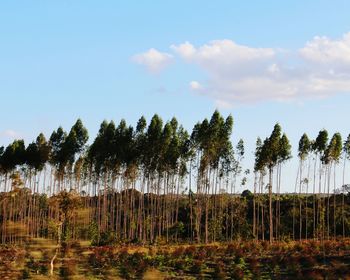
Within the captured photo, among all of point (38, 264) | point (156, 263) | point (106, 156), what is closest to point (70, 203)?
point (38, 264)

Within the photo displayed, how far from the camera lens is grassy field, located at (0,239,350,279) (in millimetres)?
28406

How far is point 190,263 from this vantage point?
116 feet

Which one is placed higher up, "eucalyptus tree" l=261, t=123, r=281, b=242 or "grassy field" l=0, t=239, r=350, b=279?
"eucalyptus tree" l=261, t=123, r=281, b=242

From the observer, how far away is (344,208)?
66.4m

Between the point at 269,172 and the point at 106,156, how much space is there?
74.0ft

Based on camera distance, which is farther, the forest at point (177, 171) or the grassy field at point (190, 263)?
the forest at point (177, 171)

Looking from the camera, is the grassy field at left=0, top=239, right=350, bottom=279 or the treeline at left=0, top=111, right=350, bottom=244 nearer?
the grassy field at left=0, top=239, right=350, bottom=279

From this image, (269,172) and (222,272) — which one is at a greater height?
(269,172)

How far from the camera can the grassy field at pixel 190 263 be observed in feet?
93.2

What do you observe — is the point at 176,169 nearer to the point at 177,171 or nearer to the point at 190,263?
the point at 177,171

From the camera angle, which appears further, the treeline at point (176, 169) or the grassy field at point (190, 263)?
the treeline at point (176, 169)

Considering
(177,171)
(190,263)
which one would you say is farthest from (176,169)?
(190,263)

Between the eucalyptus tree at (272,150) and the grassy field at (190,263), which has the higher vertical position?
the eucalyptus tree at (272,150)

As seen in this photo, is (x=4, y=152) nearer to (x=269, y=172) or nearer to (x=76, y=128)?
(x=76, y=128)
